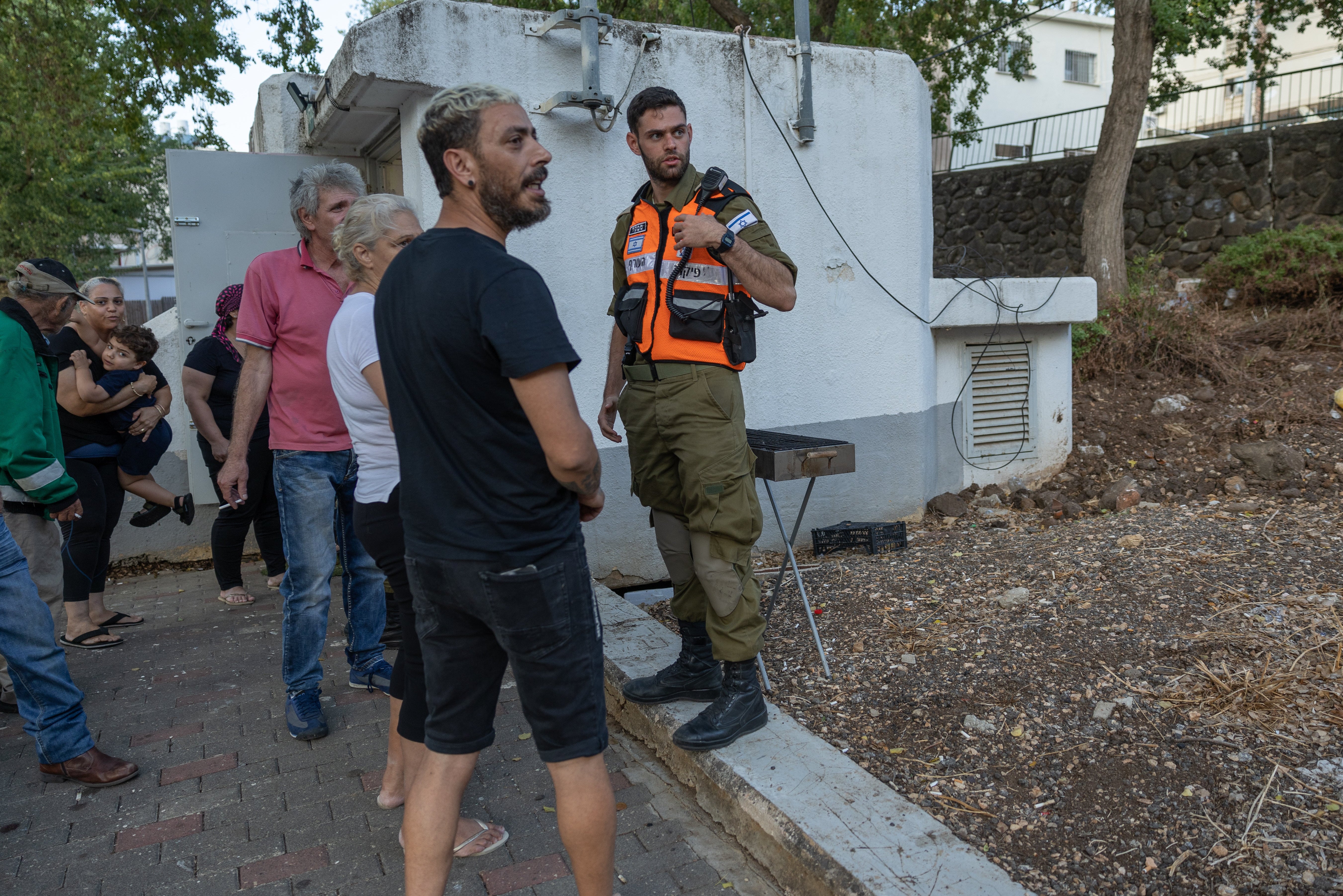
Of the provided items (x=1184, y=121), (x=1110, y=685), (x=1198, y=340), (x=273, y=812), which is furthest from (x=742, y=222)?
(x=1184, y=121)

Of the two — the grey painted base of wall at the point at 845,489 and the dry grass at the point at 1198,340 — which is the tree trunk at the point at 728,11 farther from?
the grey painted base of wall at the point at 845,489

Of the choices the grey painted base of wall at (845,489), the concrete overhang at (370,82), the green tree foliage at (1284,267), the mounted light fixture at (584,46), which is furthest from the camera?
the green tree foliage at (1284,267)

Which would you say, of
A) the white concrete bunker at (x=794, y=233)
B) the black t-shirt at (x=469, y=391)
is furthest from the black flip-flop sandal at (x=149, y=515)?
the black t-shirt at (x=469, y=391)

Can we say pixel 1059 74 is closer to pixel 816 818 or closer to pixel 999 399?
pixel 999 399

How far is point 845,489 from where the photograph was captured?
19.8ft

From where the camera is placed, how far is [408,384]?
1.98 meters

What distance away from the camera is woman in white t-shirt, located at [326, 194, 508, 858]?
2.61 metres

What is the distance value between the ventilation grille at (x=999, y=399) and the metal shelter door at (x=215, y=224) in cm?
470

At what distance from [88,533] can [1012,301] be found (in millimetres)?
5826

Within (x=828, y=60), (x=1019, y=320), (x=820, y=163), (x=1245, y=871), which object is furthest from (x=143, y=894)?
(x=1019, y=320)

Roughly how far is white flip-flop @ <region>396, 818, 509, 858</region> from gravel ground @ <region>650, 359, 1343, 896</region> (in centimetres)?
115

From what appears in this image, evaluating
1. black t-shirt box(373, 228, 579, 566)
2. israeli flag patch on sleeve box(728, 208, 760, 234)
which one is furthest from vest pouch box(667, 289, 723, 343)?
black t-shirt box(373, 228, 579, 566)

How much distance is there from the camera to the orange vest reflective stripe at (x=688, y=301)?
10.3 ft

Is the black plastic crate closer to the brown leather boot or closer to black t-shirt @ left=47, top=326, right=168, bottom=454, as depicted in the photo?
the brown leather boot
